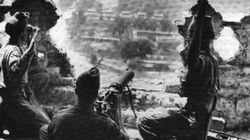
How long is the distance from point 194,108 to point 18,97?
2177 mm

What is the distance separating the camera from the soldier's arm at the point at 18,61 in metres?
4.55

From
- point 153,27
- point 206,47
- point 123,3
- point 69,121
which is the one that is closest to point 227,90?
point 206,47

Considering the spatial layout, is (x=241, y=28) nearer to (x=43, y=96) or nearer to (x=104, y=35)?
(x=43, y=96)

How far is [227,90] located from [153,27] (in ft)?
61.9

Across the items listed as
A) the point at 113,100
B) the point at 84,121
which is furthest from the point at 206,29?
the point at 84,121

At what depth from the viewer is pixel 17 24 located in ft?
15.8

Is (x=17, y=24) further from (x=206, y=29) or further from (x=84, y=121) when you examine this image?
(x=206, y=29)

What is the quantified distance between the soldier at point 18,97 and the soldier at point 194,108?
1392 millimetres

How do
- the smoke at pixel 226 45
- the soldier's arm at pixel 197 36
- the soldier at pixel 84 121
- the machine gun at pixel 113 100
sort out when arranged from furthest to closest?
the smoke at pixel 226 45, the machine gun at pixel 113 100, the soldier's arm at pixel 197 36, the soldier at pixel 84 121

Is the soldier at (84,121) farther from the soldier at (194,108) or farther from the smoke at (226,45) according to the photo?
the smoke at (226,45)

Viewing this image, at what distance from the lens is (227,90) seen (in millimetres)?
8062

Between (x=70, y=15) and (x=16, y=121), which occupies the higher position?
(x=70, y=15)

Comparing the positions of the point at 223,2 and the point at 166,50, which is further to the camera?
the point at 166,50

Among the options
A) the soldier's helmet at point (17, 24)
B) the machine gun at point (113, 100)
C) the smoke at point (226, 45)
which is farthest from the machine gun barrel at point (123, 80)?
the smoke at point (226, 45)
